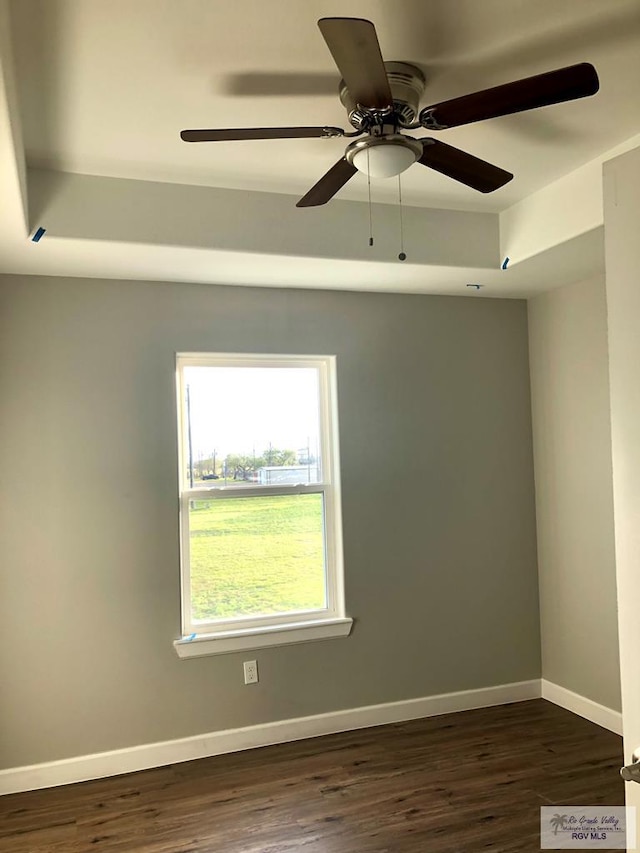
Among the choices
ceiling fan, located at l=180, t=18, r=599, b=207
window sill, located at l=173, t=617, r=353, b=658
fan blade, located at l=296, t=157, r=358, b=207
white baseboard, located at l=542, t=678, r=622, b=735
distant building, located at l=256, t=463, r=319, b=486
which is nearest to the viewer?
ceiling fan, located at l=180, t=18, r=599, b=207

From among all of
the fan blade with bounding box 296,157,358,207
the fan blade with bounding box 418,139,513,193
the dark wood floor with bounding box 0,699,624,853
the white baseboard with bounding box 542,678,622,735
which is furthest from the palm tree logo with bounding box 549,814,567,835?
the fan blade with bounding box 296,157,358,207

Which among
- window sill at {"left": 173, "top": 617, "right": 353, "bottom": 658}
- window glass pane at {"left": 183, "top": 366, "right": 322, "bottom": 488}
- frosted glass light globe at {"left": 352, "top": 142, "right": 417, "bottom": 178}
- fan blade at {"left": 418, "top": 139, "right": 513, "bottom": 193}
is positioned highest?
fan blade at {"left": 418, "top": 139, "right": 513, "bottom": 193}

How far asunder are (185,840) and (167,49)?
2793mm

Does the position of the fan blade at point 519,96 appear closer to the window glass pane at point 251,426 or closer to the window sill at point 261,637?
the window glass pane at point 251,426

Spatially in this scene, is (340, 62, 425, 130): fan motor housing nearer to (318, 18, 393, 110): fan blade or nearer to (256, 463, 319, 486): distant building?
(318, 18, 393, 110): fan blade

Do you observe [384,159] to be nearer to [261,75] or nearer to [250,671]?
[261,75]

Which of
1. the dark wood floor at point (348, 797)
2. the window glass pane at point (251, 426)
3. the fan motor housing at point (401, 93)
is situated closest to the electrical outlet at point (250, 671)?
the dark wood floor at point (348, 797)

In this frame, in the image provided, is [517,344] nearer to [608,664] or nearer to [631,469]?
[608,664]

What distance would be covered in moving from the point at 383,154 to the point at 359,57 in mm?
487

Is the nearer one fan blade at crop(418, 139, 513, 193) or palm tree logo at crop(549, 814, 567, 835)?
fan blade at crop(418, 139, 513, 193)

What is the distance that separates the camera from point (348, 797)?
3.04 meters

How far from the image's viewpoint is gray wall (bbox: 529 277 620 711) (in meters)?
3.66

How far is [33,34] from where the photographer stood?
75.9 inches

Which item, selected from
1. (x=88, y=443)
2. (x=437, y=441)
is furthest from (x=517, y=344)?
(x=88, y=443)
